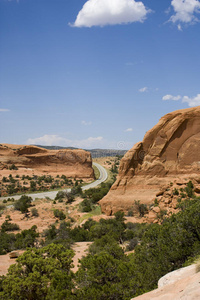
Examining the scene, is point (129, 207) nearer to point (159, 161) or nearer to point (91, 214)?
point (91, 214)

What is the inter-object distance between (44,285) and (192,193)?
15.7 meters

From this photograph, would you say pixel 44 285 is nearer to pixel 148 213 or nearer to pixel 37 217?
pixel 148 213

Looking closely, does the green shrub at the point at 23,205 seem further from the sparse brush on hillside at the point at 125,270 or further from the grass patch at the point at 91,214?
the sparse brush on hillside at the point at 125,270

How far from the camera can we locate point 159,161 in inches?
927

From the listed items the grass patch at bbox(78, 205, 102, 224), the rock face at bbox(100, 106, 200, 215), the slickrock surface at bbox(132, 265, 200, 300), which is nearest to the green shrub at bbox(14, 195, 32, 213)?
the grass patch at bbox(78, 205, 102, 224)

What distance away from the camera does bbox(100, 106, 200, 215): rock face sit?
2278cm

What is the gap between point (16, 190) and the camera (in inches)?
1826

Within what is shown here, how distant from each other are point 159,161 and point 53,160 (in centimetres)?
4413

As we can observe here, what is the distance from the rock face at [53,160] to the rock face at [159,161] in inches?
1487

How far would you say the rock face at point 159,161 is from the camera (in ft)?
74.7

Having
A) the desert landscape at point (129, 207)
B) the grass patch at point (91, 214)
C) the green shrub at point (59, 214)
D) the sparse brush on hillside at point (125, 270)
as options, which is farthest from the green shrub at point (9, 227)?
the sparse brush on hillside at point (125, 270)

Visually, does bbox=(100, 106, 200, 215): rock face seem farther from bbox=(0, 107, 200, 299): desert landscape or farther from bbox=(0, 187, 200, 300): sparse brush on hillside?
bbox=(0, 187, 200, 300): sparse brush on hillside

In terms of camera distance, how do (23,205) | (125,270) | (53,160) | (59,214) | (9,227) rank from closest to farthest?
1. (125,270)
2. (9,227)
3. (59,214)
4. (23,205)
5. (53,160)

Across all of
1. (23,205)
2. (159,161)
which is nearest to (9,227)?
(23,205)
